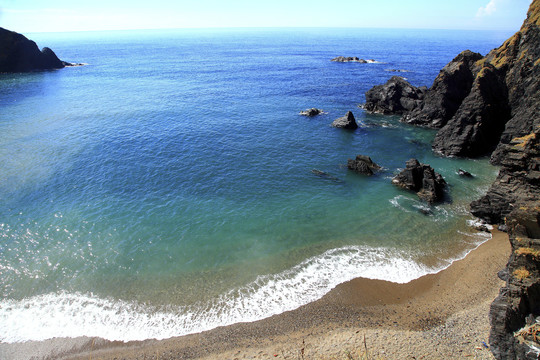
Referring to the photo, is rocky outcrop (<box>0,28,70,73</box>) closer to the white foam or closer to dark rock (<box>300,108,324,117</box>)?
dark rock (<box>300,108,324,117</box>)

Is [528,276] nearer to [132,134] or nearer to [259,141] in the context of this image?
[259,141]

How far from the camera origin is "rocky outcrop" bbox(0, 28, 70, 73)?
117 m

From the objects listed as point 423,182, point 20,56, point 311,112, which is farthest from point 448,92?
point 20,56

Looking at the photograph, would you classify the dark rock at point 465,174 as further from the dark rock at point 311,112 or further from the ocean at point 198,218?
the dark rock at point 311,112

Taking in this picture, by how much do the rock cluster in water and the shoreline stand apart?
3.05 m

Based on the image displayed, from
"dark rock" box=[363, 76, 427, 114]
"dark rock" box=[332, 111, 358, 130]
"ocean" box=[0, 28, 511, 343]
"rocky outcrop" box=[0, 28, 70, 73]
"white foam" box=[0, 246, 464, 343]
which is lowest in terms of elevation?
"white foam" box=[0, 246, 464, 343]

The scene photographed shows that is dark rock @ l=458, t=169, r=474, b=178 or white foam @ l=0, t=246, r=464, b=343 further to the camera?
dark rock @ l=458, t=169, r=474, b=178

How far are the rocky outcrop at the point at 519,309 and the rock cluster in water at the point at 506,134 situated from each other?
4 cm

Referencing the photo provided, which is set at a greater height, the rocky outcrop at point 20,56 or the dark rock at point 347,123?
the rocky outcrop at point 20,56

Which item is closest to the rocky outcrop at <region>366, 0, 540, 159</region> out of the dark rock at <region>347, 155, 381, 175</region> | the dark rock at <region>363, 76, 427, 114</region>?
the dark rock at <region>347, 155, 381, 175</region>

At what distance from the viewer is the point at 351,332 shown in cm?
1894

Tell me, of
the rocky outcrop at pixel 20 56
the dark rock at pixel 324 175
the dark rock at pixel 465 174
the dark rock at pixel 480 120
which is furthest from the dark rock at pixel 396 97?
the rocky outcrop at pixel 20 56

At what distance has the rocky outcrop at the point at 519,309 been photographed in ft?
46.1

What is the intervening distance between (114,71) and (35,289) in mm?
117003
